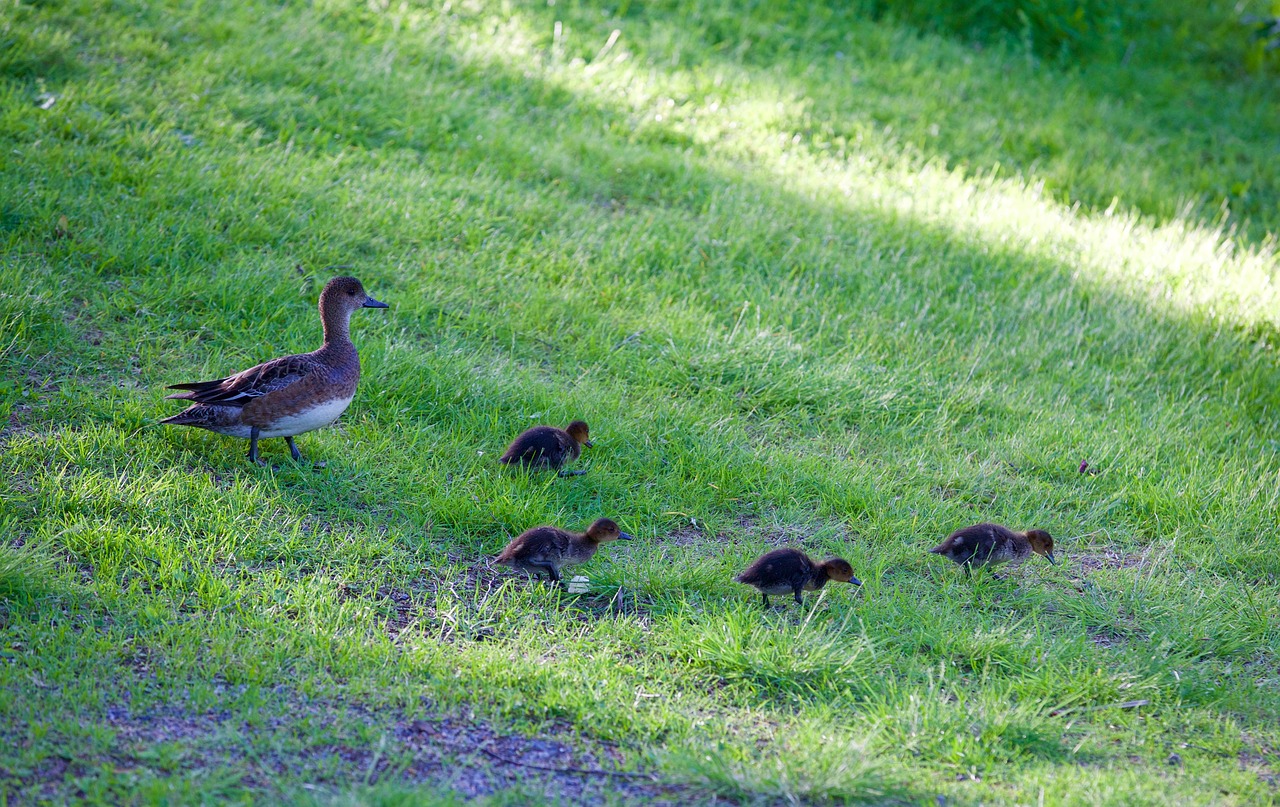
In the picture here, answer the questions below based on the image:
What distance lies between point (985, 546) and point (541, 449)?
215cm

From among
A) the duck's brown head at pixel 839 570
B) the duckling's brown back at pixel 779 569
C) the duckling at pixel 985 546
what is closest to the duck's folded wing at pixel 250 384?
the duckling's brown back at pixel 779 569

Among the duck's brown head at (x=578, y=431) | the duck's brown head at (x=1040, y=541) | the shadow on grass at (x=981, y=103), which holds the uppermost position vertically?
the shadow on grass at (x=981, y=103)

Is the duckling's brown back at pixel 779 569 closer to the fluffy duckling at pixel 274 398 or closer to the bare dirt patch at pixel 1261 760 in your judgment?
the bare dirt patch at pixel 1261 760

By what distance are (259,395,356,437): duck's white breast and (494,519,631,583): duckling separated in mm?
1122

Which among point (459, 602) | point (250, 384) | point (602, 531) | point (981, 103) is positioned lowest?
point (459, 602)

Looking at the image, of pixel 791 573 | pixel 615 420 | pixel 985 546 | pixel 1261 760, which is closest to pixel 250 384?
pixel 615 420

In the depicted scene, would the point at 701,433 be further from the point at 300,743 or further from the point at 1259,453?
the point at 1259,453

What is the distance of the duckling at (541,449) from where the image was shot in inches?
206

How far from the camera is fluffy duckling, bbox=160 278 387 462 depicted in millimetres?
4973

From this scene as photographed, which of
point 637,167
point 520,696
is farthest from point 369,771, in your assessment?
point 637,167

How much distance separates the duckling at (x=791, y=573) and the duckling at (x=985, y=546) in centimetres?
58

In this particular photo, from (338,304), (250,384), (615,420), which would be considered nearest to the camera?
(250,384)

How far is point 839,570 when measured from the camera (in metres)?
4.68

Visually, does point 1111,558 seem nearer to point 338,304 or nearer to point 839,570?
point 839,570
